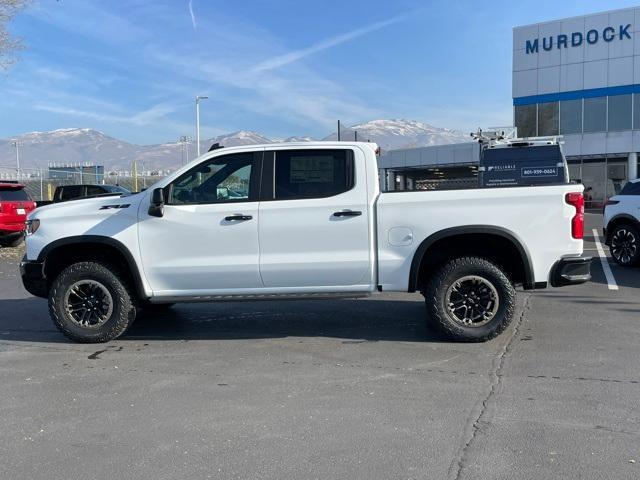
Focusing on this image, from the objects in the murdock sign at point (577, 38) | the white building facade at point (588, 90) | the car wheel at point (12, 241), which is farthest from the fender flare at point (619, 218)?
the murdock sign at point (577, 38)

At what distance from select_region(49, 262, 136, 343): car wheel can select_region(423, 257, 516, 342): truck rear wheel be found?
322 centimetres

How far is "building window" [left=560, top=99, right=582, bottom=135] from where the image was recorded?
3559cm

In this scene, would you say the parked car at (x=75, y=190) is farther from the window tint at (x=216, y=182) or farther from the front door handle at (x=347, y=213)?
the front door handle at (x=347, y=213)

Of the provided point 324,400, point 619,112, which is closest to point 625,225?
point 324,400

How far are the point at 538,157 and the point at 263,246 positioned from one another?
432 inches

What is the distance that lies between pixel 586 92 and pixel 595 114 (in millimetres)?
1431

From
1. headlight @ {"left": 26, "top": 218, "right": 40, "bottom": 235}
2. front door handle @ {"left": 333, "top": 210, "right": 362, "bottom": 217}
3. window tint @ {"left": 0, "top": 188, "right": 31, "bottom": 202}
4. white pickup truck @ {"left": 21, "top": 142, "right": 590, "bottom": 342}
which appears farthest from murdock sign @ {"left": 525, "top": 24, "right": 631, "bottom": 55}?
headlight @ {"left": 26, "top": 218, "right": 40, "bottom": 235}

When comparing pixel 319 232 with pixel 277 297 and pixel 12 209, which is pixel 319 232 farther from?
pixel 12 209

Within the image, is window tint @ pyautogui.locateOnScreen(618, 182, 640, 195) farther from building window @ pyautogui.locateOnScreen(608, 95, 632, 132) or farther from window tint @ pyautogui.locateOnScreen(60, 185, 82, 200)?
building window @ pyautogui.locateOnScreen(608, 95, 632, 132)

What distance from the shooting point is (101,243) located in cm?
626

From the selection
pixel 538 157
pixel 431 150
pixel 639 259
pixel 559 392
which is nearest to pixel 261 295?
pixel 559 392

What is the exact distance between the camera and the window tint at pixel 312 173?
20.2 feet

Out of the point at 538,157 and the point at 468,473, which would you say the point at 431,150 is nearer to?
the point at 538,157

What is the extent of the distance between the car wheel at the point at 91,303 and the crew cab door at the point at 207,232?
400mm
